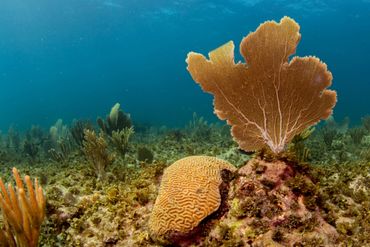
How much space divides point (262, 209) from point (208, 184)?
0.99 metres

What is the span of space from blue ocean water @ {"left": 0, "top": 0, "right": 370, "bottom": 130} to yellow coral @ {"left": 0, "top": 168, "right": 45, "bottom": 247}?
26302mm

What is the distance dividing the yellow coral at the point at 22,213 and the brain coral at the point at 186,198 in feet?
5.28

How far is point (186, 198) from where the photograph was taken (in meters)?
4.63

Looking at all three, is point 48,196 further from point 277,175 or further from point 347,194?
point 347,194

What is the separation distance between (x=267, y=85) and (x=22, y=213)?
13.5ft

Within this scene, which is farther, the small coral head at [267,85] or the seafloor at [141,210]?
the small coral head at [267,85]

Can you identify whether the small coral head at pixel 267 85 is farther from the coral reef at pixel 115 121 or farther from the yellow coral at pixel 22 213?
the coral reef at pixel 115 121

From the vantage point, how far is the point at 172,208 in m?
4.55

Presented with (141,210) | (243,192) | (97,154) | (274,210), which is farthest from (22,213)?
(97,154)

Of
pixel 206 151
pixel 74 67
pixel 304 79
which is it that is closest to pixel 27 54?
pixel 74 67

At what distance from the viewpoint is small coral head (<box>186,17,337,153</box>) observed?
483 cm

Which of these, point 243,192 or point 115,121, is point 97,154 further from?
point 115,121

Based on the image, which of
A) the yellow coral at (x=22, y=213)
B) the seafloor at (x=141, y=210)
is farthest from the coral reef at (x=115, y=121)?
the yellow coral at (x=22, y=213)

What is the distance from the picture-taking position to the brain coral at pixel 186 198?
4.35 metres
